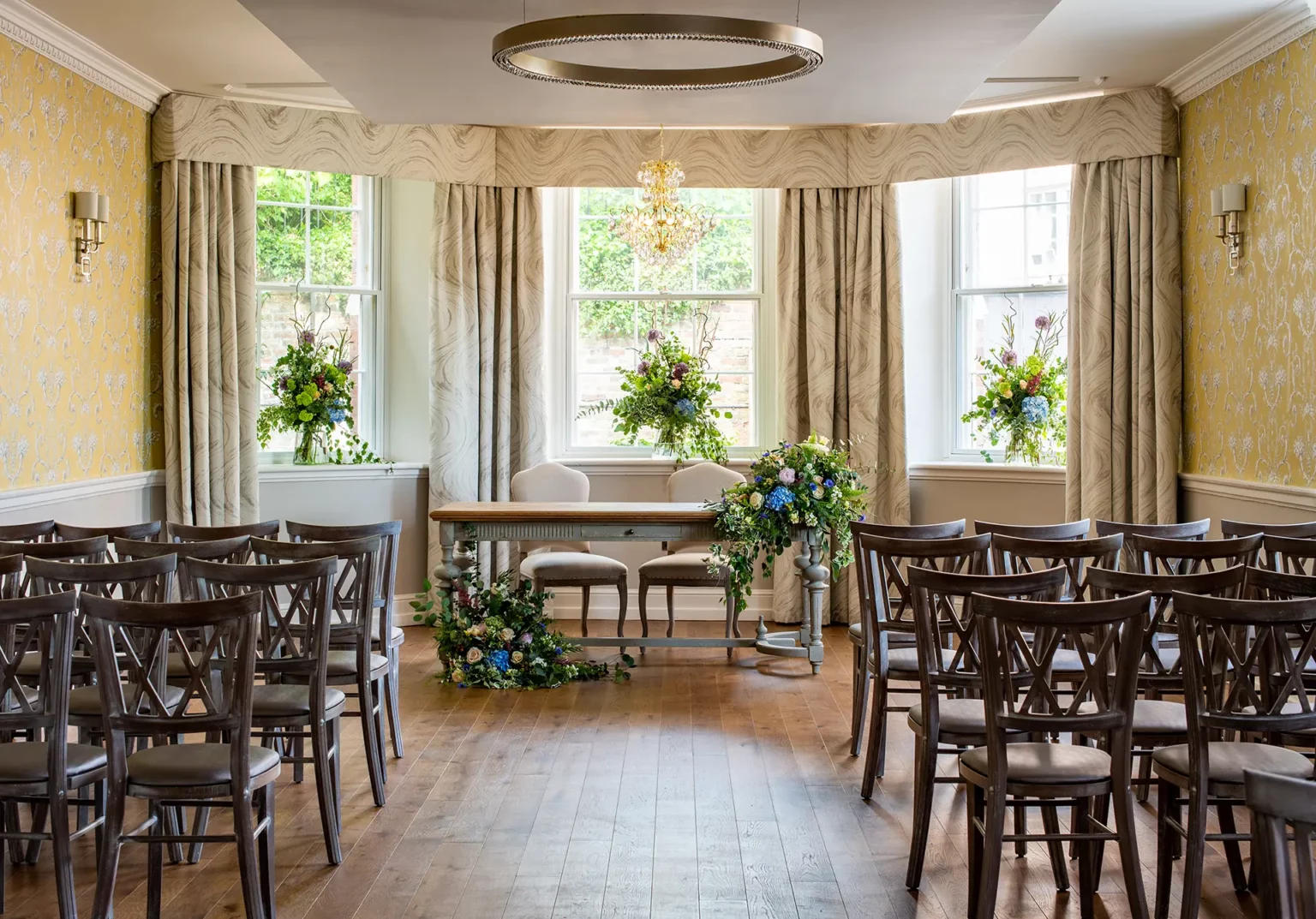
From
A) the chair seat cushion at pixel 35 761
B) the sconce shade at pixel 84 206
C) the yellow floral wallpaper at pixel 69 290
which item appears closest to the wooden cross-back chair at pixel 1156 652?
the chair seat cushion at pixel 35 761

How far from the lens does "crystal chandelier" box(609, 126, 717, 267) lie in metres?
6.84

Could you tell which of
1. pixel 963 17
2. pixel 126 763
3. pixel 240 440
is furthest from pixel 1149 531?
pixel 240 440

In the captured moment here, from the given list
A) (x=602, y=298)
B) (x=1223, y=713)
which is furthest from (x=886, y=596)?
(x=602, y=298)

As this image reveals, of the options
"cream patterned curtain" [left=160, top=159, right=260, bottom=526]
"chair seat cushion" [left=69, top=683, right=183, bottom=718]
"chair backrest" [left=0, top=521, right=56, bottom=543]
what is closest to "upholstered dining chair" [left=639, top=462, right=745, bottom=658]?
"cream patterned curtain" [left=160, top=159, right=260, bottom=526]

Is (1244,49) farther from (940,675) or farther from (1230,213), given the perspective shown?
(940,675)

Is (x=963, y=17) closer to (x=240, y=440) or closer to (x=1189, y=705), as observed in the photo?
(x=1189, y=705)

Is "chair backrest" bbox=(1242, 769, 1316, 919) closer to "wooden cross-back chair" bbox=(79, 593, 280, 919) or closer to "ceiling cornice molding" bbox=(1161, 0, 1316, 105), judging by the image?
"wooden cross-back chair" bbox=(79, 593, 280, 919)

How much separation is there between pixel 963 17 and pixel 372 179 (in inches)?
165

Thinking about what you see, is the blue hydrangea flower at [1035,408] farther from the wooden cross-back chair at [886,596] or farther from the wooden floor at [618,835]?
the wooden cross-back chair at [886,596]

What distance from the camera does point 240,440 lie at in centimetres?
662

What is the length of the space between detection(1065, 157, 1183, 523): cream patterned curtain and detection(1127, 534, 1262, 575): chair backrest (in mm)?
2373

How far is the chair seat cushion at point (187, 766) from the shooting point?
288 cm

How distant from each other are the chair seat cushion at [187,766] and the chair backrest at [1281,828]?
234 cm

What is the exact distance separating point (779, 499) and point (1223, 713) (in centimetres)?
297
